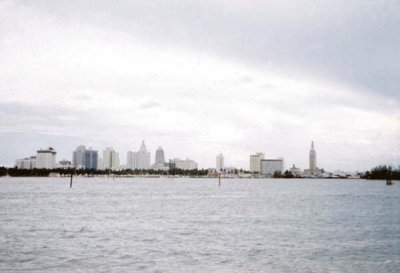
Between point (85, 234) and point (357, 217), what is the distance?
3559 centimetres

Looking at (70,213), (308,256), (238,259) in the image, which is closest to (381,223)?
(308,256)

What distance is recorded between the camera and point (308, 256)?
34.1m

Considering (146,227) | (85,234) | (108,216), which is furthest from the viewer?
(108,216)

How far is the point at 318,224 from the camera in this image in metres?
55.2

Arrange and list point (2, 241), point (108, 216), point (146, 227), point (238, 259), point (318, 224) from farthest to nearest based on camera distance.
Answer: point (108, 216) < point (318, 224) < point (146, 227) < point (2, 241) < point (238, 259)

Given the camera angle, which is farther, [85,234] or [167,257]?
[85,234]

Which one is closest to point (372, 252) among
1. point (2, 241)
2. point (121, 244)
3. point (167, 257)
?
point (167, 257)

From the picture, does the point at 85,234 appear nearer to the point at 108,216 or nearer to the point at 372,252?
the point at 108,216

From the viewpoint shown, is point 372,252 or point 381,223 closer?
point 372,252

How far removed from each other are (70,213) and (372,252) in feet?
130

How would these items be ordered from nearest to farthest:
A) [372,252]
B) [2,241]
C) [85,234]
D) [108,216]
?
1. [372,252]
2. [2,241]
3. [85,234]
4. [108,216]

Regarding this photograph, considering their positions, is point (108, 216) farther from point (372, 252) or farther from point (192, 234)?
point (372, 252)

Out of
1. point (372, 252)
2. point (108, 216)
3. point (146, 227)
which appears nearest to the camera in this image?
point (372, 252)

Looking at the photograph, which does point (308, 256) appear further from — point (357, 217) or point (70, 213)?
point (70, 213)
